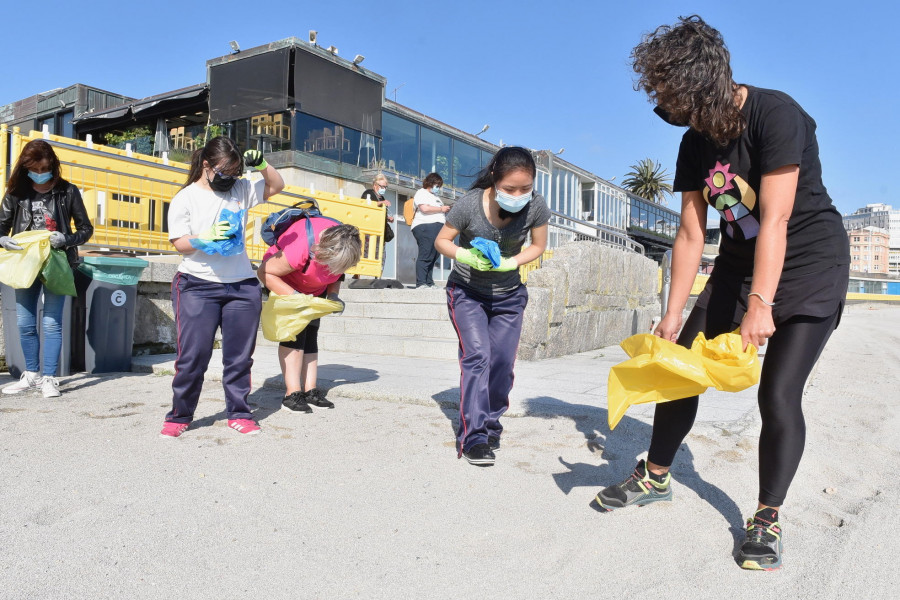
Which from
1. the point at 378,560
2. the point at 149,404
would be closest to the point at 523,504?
the point at 378,560

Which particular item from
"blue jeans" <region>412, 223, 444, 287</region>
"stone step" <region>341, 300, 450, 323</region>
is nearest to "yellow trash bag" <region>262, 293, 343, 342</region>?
"stone step" <region>341, 300, 450, 323</region>

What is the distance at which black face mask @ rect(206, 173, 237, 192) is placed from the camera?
3998 millimetres

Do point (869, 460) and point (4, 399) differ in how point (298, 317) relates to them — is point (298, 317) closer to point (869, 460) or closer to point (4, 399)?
point (4, 399)

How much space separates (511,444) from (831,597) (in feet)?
6.49

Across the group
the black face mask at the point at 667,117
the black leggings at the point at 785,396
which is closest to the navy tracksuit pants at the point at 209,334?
the black face mask at the point at 667,117

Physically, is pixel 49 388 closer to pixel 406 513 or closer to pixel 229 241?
pixel 229 241

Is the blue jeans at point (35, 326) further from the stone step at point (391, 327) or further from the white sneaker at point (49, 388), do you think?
the stone step at point (391, 327)

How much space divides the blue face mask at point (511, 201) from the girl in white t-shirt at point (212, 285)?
160cm

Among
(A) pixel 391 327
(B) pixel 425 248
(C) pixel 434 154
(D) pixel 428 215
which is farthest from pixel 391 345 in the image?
(C) pixel 434 154

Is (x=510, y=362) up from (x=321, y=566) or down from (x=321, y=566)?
up

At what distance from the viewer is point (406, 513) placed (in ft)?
8.96

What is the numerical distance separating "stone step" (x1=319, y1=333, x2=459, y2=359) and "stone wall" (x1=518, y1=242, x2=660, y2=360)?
2.82ft

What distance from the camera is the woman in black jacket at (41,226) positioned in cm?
500

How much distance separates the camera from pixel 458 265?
3838 mm
